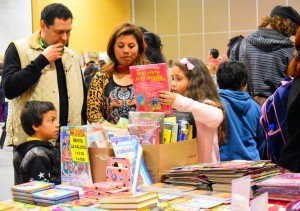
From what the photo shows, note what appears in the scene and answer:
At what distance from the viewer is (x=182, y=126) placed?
7.47 ft

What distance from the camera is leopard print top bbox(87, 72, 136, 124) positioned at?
2811 mm

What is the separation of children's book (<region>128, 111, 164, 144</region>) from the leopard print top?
22.5 inches

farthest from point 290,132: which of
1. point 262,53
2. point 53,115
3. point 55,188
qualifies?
point 262,53

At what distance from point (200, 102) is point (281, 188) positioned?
38.6 inches

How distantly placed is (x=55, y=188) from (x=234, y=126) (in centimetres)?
149

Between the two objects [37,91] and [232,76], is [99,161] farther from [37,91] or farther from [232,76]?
[232,76]

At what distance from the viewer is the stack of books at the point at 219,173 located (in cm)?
195

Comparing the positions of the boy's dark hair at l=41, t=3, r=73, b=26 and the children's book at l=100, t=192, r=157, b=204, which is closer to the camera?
the children's book at l=100, t=192, r=157, b=204

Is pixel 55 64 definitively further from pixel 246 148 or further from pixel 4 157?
pixel 4 157

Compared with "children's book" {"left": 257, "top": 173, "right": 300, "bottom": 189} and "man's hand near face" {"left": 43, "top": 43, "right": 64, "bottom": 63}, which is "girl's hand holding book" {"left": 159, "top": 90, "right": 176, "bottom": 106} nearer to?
"children's book" {"left": 257, "top": 173, "right": 300, "bottom": 189}

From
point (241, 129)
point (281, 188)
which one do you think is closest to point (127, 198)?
point (281, 188)

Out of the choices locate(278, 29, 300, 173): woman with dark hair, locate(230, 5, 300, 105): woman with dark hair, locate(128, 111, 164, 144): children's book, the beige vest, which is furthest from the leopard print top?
locate(230, 5, 300, 105): woman with dark hair

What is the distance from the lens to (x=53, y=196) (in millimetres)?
1853

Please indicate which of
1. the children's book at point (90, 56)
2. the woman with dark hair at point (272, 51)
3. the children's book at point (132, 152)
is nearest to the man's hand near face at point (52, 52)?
the children's book at point (132, 152)
